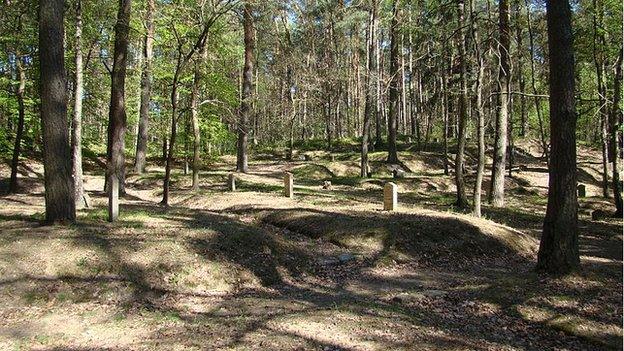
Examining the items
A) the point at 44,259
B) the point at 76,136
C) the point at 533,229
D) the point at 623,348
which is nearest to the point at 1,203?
the point at 76,136

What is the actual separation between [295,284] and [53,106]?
6291 millimetres

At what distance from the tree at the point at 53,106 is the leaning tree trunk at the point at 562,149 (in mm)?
9878

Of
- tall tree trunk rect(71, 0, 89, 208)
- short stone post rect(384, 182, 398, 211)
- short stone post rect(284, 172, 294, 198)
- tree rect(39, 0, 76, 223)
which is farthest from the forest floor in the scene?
short stone post rect(284, 172, 294, 198)

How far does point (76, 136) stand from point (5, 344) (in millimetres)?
7726

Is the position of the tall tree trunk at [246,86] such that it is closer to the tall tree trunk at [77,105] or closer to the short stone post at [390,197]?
the short stone post at [390,197]

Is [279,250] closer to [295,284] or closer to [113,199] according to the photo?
[295,284]

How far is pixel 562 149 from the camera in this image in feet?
28.6

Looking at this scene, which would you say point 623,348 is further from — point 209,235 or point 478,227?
point 209,235

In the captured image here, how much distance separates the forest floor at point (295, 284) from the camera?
21.1 ft

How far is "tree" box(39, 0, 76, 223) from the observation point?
Result: 970cm

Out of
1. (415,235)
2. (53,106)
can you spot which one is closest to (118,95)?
(53,106)

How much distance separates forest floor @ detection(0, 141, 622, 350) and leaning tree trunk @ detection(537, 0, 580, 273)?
25.6 inches

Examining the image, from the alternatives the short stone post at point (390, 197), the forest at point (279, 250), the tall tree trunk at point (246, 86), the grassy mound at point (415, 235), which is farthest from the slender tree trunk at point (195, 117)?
the short stone post at point (390, 197)

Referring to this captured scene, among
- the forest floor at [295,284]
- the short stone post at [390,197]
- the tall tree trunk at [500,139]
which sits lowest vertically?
the forest floor at [295,284]
